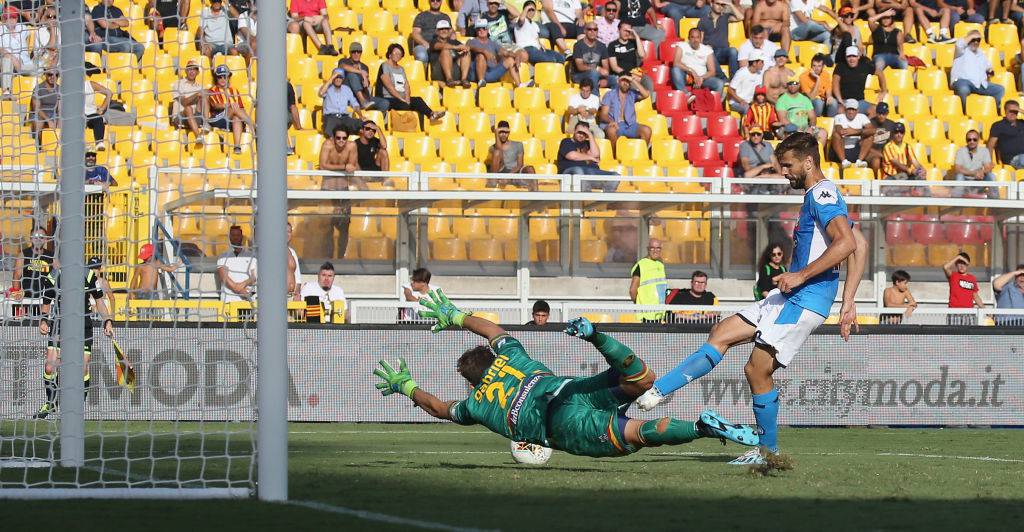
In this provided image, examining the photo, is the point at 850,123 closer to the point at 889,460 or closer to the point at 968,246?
the point at 968,246

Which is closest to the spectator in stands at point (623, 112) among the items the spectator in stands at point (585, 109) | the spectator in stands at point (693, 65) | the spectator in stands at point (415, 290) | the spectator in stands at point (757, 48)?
the spectator in stands at point (585, 109)

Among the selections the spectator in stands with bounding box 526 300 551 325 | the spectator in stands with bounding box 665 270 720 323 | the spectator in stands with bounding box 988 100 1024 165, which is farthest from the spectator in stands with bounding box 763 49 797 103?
the spectator in stands with bounding box 526 300 551 325

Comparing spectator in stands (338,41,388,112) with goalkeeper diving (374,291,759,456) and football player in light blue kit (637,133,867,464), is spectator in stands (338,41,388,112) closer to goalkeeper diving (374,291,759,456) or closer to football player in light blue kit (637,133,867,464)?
football player in light blue kit (637,133,867,464)

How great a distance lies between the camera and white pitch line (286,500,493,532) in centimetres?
594

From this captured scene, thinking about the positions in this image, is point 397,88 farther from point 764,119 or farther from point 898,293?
point 898,293

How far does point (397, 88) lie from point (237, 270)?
12641 millimetres

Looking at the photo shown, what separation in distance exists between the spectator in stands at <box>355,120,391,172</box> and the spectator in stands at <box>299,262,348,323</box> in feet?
7.50

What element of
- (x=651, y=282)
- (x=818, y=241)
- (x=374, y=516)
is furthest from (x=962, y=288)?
(x=374, y=516)

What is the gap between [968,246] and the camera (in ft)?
67.4

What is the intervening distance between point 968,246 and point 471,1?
8.29 meters

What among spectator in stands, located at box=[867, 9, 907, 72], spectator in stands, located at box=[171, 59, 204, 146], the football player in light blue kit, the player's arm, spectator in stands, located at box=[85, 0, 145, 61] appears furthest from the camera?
spectator in stands, located at box=[867, 9, 907, 72]

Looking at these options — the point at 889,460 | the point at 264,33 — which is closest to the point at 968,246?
the point at 889,460

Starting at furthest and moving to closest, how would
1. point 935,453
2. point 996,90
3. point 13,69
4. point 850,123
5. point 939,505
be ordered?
point 996,90
point 850,123
point 935,453
point 13,69
point 939,505

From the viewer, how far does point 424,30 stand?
74.8 feet
